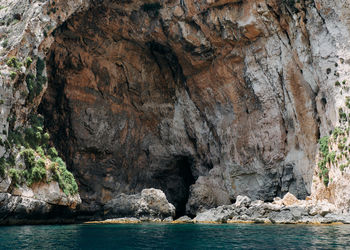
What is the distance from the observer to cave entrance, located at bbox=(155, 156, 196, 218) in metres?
41.7

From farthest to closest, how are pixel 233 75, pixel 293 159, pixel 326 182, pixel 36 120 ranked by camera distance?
pixel 233 75 → pixel 293 159 → pixel 36 120 → pixel 326 182

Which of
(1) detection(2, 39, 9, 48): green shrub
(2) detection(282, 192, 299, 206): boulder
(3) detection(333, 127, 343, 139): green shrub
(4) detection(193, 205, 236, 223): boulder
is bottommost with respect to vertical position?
(4) detection(193, 205, 236, 223): boulder

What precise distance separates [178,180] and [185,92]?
9.80 m

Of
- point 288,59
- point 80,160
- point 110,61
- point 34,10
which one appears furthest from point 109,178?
point 288,59

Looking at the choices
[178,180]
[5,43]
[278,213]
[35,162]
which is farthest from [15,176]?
[178,180]

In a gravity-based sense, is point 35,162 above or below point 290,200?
above

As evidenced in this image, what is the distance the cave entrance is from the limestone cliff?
0.12 m

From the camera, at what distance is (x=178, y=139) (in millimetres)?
41344

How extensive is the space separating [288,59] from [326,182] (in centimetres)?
1107

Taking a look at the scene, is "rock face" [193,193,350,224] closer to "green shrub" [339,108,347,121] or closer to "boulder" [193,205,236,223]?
"boulder" [193,205,236,223]

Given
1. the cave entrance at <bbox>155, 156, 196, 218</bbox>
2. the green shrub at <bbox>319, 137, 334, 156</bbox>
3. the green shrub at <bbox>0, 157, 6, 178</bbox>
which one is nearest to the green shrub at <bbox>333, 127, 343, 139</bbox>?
the green shrub at <bbox>319, 137, 334, 156</bbox>

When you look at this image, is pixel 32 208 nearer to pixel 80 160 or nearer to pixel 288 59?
pixel 80 160

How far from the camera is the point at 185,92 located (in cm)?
4084

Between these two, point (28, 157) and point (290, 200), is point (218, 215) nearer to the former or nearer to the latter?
point (290, 200)
